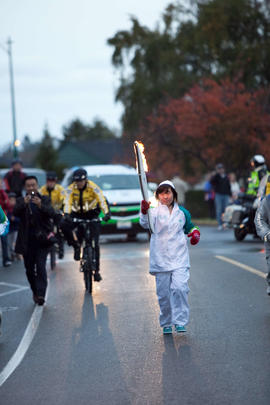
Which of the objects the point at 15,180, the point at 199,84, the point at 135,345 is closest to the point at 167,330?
the point at 135,345

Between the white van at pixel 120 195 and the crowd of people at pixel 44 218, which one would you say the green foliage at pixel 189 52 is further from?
the crowd of people at pixel 44 218

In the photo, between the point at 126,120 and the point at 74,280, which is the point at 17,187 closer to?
the point at 74,280

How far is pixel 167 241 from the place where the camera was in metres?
8.54

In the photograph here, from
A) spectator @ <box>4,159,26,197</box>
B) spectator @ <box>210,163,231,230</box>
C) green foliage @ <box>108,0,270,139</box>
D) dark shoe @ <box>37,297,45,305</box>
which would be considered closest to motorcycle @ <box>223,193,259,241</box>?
spectator @ <box>4,159,26,197</box>

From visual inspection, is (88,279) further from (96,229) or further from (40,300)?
(40,300)

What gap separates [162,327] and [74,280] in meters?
5.07

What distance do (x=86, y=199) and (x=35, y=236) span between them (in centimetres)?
174

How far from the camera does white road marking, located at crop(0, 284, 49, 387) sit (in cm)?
697

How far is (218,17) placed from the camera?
42.2m

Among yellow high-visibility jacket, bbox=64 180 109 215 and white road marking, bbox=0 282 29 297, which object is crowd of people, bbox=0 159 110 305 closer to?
yellow high-visibility jacket, bbox=64 180 109 215

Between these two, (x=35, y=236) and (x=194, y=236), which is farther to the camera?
(x=35, y=236)

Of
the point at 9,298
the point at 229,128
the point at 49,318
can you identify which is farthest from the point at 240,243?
the point at 229,128

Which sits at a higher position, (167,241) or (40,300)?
(167,241)

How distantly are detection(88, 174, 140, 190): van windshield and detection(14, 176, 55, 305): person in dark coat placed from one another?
10.6 metres
